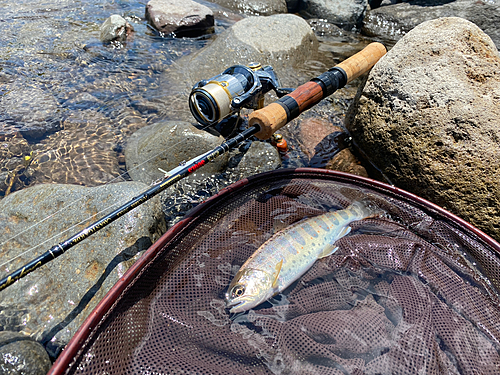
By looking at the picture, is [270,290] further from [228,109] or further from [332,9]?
[332,9]

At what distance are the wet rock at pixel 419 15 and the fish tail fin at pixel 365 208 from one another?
879 cm

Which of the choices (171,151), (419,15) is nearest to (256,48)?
(171,151)

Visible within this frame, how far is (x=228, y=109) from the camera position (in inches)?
156

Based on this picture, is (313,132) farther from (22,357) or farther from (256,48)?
(22,357)

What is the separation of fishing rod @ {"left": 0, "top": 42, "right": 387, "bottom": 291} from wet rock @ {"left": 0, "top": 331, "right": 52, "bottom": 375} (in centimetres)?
138

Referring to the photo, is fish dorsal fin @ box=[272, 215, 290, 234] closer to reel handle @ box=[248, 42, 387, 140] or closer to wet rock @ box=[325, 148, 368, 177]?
reel handle @ box=[248, 42, 387, 140]

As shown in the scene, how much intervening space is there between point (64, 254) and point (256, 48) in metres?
5.71

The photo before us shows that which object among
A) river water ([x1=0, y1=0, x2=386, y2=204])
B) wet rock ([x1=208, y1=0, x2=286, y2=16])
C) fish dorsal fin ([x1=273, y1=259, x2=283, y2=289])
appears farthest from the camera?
wet rock ([x1=208, y1=0, x2=286, y2=16])

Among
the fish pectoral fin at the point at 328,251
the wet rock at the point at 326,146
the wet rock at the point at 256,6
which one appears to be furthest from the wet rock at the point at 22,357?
the wet rock at the point at 256,6

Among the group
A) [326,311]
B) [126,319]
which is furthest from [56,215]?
[326,311]

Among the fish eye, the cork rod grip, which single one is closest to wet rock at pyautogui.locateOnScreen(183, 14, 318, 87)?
the cork rod grip

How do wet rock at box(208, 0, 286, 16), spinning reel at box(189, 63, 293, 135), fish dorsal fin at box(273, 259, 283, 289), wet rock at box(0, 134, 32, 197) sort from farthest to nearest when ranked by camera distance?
wet rock at box(208, 0, 286, 16), wet rock at box(0, 134, 32, 197), spinning reel at box(189, 63, 293, 135), fish dorsal fin at box(273, 259, 283, 289)

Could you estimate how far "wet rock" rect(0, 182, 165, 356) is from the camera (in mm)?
2770

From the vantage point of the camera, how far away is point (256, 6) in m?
11.1
